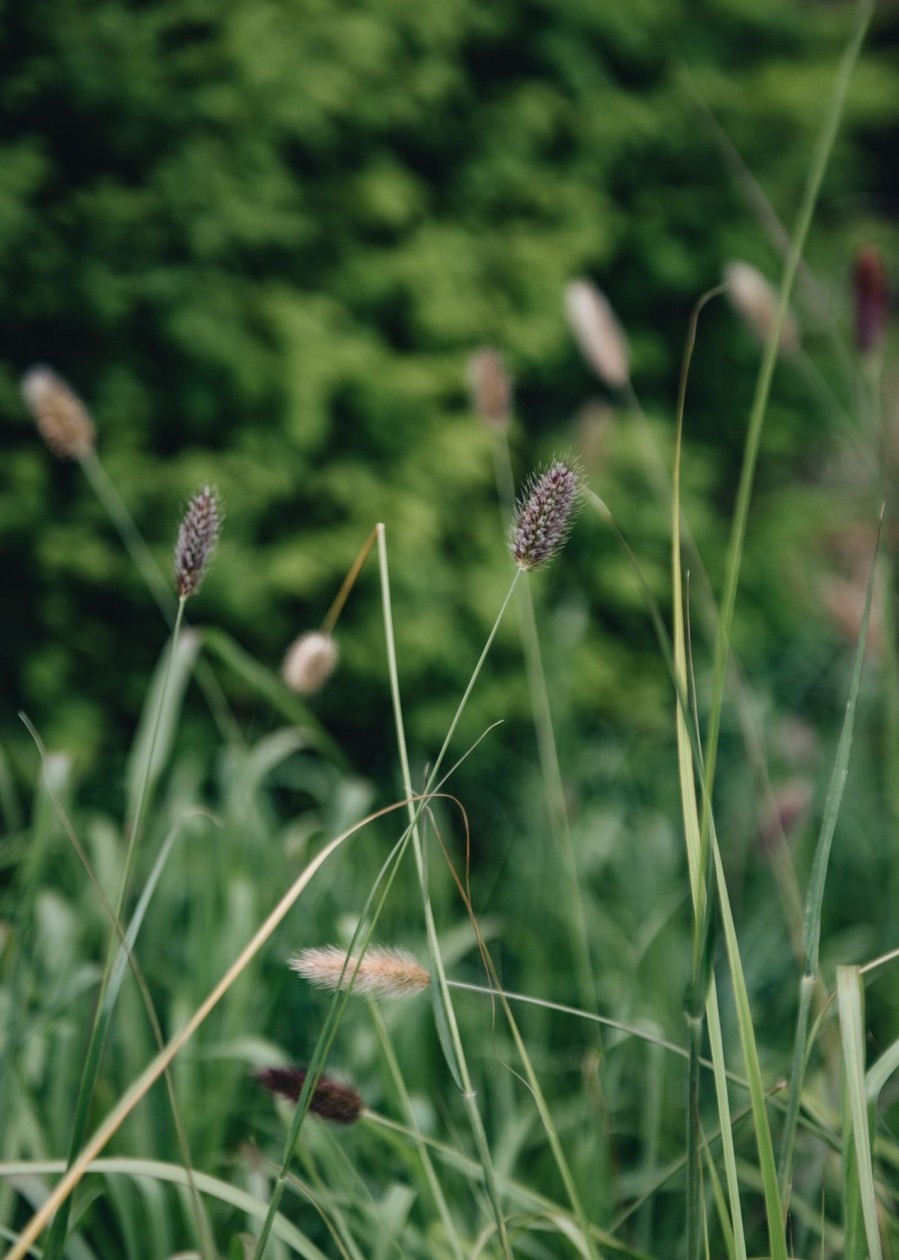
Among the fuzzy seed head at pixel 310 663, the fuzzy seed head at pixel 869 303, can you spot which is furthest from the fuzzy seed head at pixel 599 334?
the fuzzy seed head at pixel 310 663

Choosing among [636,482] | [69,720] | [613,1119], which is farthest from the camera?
[636,482]

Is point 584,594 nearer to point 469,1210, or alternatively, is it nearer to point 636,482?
point 636,482

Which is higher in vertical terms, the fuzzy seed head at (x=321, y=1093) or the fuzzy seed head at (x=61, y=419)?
the fuzzy seed head at (x=61, y=419)

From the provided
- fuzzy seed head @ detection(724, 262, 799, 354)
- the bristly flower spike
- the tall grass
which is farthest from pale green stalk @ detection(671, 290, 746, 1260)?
fuzzy seed head @ detection(724, 262, 799, 354)

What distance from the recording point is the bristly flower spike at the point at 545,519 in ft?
2.46

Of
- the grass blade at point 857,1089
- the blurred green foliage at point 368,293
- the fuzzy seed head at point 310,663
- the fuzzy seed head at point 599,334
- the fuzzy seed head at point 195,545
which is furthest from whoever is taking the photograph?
the blurred green foliage at point 368,293

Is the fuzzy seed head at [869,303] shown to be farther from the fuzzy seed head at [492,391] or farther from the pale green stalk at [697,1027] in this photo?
the pale green stalk at [697,1027]

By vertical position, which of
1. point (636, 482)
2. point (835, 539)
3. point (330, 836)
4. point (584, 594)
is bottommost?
point (835, 539)

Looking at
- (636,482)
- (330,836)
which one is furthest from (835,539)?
(330,836)

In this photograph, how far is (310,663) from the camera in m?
1.08

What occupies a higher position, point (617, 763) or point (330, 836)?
point (330, 836)

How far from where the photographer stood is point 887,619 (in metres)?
1.21

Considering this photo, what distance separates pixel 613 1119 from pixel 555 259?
8.05ft

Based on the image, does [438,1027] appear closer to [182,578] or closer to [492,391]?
[182,578]
